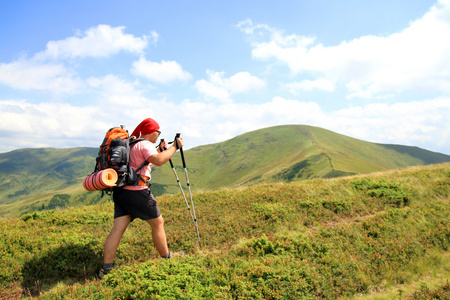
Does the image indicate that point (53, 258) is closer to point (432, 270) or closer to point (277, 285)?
point (277, 285)

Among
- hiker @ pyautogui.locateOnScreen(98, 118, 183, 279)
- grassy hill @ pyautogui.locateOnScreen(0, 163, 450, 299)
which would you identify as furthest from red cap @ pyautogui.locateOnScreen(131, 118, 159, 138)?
grassy hill @ pyautogui.locateOnScreen(0, 163, 450, 299)

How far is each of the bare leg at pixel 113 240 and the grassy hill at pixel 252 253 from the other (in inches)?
19.5

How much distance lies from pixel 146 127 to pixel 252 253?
3.98 metres

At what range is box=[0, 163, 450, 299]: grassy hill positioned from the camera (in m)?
4.66

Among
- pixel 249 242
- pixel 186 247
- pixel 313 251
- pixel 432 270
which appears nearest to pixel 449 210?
pixel 432 270

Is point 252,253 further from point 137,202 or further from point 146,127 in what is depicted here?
point 146,127

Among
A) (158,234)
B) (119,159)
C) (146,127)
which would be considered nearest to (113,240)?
(158,234)

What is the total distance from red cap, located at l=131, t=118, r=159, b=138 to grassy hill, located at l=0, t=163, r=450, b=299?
2.97 metres

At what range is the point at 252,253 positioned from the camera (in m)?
6.05

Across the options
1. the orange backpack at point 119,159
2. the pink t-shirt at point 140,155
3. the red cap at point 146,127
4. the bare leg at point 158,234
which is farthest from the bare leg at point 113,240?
the red cap at point 146,127

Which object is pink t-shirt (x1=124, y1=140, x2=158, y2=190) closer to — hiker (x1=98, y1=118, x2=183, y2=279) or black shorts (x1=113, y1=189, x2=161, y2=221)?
hiker (x1=98, y1=118, x2=183, y2=279)

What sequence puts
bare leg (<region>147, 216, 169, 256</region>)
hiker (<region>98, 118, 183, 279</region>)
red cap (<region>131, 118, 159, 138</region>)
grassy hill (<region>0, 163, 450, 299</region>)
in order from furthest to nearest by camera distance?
red cap (<region>131, 118, 159, 138</region>), bare leg (<region>147, 216, 169, 256</region>), hiker (<region>98, 118, 183, 279</region>), grassy hill (<region>0, 163, 450, 299</region>)

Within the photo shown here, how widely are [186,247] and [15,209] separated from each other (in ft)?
647

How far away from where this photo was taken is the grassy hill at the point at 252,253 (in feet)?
15.3
